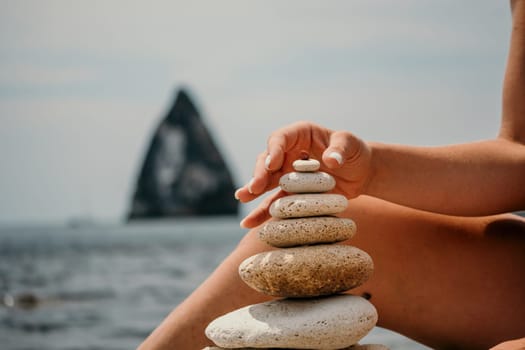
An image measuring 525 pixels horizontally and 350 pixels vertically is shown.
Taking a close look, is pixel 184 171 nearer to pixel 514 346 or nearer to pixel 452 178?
pixel 452 178

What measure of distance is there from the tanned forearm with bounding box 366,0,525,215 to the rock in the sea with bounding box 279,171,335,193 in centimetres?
27

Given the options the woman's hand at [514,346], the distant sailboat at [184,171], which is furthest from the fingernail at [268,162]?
the distant sailboat at [184,171]

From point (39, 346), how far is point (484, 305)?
5.00m

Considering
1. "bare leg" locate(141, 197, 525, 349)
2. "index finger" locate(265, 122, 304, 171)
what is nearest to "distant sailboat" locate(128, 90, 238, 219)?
"bare leg" locate(141, 197, 525, 349)

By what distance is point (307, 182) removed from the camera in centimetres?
169

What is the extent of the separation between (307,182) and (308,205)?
0.06 meters

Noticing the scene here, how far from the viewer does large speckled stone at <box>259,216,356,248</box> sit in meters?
1.69

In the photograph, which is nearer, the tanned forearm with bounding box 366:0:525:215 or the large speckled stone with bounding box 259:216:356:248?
the large speckled stone with bounding box 259:216:356:248

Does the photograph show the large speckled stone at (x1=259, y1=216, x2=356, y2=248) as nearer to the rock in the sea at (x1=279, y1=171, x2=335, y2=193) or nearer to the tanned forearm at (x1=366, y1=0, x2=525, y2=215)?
the rock in the sea at (x1=279, y1=171, x2=335, y2=193)

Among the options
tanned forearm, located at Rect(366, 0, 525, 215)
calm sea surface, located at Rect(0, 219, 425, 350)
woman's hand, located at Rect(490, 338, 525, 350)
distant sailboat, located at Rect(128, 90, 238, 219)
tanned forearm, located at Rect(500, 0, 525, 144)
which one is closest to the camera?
woman's hand, located at Rect(490, 338, 525, 350)

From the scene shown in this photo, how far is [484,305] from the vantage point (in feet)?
6.56

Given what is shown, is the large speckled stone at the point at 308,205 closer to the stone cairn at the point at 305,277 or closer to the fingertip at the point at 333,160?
the stone cairn at the point at 305,277

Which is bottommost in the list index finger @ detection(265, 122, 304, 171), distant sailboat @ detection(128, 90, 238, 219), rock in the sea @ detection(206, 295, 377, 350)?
rock in the sea @ detection(206, 295, 377, 350)

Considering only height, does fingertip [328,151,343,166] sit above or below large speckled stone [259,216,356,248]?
above
